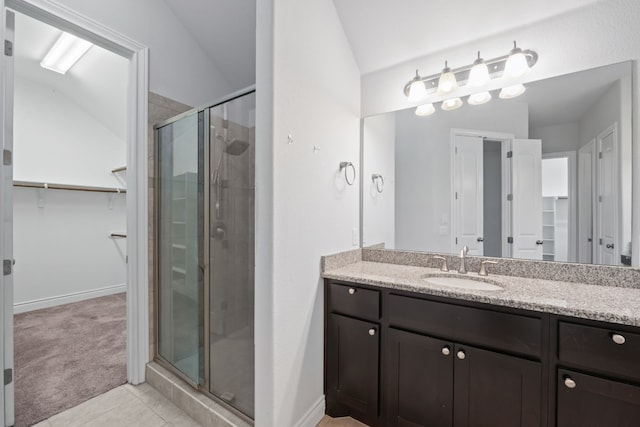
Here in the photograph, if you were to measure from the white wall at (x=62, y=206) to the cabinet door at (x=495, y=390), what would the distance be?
3.87 m

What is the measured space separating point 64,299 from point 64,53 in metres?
2.97

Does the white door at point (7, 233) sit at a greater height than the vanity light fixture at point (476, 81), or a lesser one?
lesser

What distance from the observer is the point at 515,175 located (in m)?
1.67

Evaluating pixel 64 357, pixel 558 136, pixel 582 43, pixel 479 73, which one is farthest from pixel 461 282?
pixel 64 357

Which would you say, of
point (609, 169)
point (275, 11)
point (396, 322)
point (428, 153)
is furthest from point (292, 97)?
point (609, 169)

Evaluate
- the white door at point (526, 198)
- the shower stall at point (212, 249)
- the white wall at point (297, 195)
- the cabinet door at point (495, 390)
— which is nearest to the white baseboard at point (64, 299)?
the shower stall at point (212, 249)

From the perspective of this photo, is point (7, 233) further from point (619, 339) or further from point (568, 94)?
point (568, 94)

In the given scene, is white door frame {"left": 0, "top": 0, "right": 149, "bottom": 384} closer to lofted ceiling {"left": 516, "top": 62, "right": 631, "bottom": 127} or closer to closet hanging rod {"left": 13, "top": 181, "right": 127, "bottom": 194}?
closet hanging rod {"left": 13, "top": 181, "right": 127, "bottom": 194}

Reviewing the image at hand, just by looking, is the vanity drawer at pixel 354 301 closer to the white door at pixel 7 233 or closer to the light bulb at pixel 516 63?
the light bulb at pixel 516 63

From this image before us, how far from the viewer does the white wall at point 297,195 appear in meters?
1.29

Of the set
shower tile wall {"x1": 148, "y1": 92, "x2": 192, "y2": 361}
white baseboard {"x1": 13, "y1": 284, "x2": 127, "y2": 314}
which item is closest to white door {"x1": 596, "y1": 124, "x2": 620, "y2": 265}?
shower tile wall {"x1": 148, "y1": 92, "x2": 192, "y2": 361}

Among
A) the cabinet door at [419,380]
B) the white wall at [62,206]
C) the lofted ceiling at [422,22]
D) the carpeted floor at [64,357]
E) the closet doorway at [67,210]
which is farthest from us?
the white wall at [62,206]

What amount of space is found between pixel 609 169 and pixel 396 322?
1.36 metres

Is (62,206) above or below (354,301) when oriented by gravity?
above
